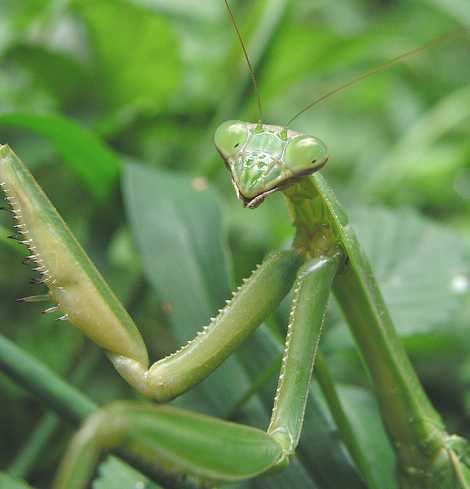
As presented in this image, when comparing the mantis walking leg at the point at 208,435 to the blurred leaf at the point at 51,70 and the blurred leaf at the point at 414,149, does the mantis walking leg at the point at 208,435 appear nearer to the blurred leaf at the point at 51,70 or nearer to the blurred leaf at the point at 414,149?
the blurred leaf at the point at 51,70

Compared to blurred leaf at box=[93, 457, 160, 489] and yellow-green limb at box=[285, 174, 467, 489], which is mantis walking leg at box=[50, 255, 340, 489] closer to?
yellow-green limb at box=[285, 174, 467, 489]

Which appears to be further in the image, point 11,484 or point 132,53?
point 132,53

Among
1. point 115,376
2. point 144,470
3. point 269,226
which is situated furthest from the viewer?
point 269,226

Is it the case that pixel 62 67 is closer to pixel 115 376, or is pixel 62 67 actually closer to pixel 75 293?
pixel 115 376

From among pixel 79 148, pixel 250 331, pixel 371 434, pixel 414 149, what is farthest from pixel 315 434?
pixel 414 149

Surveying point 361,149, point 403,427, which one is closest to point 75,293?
point 403,427

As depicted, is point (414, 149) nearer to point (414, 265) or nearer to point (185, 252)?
point (414, 265)

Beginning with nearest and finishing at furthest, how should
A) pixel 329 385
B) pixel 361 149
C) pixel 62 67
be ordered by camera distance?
1. pixel 329 385
2. pixel 62 67
3. pixel 361 149
